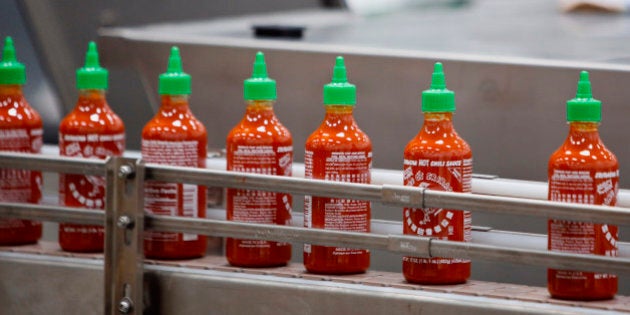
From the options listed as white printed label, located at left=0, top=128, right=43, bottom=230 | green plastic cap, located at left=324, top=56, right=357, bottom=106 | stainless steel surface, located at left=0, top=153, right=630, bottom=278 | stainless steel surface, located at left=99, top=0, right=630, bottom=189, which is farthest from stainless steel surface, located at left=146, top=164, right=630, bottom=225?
stainless steel surface, located at left=99, top=0, right=630, bottom=189

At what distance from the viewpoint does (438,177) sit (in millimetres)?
1209

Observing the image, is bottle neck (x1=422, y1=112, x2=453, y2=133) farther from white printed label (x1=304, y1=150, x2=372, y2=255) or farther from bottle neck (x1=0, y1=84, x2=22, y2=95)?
bottle neck (x1=0, y1=84, x2=22, y2=95)

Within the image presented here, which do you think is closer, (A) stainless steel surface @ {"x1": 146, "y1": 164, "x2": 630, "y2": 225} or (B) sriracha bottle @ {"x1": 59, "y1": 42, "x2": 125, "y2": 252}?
(A) stainless steel surface @ {"x1": 146, "y1": 164, "x2": 630, "y2": 225}

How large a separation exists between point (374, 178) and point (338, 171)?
0.14 meters

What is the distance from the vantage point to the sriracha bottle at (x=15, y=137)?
144cm

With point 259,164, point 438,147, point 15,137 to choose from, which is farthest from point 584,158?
point 15,137

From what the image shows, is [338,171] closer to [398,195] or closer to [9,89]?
[398,195]

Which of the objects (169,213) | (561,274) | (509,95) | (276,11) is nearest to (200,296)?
(169,213)

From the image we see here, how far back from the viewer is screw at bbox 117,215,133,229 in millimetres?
1298

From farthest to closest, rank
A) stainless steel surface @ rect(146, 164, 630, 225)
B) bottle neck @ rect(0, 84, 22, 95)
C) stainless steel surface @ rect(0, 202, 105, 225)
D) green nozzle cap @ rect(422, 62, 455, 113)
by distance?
bottle neck @ rect(0, 84, 22, 95), stainless steel surface @ rect(0, 202, 105, 225), green nozzle cap @ rect(422, 62, 455, 113), stainless steel surface @ rect(146, 164, 630, 225)

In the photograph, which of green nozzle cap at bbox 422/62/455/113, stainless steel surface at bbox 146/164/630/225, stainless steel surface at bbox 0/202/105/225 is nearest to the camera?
stainless steel surface at bbox 146/164/630/225

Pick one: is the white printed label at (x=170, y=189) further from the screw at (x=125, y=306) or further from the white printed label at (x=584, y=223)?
the white printed label at (x=584, y=223)

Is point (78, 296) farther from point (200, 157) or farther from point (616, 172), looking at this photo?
point (616, 172)

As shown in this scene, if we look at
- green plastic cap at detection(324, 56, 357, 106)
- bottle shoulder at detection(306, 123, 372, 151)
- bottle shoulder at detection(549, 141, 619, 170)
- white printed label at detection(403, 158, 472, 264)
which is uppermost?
green plastic cap at detection(324, 56, 357, 106)
